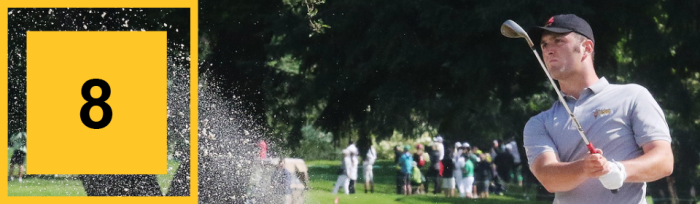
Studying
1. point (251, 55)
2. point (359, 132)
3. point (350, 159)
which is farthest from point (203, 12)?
point (350, 159)

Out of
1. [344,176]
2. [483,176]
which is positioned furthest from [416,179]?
[483,176]

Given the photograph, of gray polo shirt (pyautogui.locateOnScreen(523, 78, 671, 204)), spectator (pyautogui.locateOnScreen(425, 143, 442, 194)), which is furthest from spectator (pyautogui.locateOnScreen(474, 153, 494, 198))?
gray polo shirt (pyautogui.locateOnScreen(523, 78, 671, 204))

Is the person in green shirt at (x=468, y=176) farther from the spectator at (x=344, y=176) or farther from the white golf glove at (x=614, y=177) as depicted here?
the white golf glove at (x=614, y=177)

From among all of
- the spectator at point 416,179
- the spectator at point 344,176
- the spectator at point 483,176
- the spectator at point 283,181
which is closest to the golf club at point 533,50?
the spectator at point 283,181

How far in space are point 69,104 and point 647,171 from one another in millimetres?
10511

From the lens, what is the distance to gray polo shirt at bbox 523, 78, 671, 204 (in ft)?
11.8

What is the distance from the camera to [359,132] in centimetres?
1848

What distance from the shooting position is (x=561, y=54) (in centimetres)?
375

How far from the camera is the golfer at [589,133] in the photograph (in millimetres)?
3506

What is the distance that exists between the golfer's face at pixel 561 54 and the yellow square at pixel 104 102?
9.61 m

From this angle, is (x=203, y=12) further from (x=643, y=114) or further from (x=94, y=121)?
(x=643, y=114)

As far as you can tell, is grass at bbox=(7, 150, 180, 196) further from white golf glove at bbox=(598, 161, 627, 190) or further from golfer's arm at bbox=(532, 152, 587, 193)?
white golf glove at bbox=(598, 161, 627, 190)

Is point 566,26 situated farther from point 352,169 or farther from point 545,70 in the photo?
point 352,169

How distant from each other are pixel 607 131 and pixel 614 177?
33 centimetres
